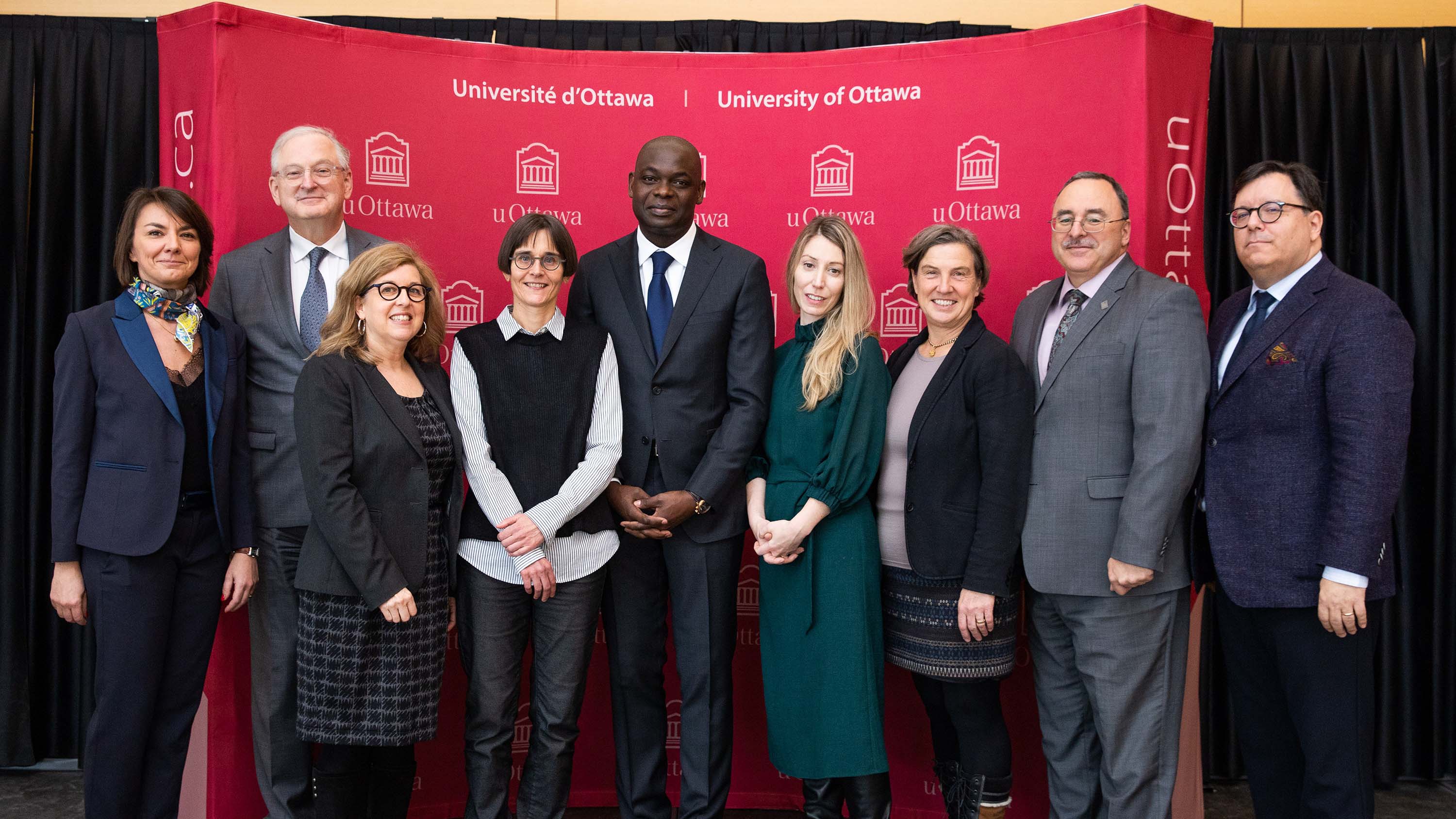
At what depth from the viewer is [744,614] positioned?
3.28 meters

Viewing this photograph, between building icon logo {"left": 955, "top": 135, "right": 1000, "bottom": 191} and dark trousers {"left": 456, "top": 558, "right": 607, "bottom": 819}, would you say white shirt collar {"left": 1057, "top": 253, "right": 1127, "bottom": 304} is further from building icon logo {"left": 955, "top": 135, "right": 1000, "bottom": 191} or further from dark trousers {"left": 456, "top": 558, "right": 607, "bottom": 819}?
dark trousers {"left": 456, "top": 558, "right": 607, "bottom": 819}

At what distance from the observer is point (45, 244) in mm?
3459

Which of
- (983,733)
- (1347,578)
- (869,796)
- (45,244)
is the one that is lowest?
(869,796)

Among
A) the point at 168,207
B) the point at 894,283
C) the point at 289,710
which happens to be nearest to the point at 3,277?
the point at 168,207

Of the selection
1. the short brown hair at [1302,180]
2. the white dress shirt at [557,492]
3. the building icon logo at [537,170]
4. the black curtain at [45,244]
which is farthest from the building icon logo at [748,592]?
the black curtain at [45,244]

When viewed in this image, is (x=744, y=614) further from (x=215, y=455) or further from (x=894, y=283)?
(x=215, y=455)

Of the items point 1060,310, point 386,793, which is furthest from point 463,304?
point 1060,310

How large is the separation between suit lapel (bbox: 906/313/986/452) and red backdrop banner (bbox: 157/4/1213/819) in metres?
0.82

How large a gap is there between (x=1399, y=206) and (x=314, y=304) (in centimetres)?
383

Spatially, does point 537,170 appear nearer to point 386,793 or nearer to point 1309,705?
point 386,793

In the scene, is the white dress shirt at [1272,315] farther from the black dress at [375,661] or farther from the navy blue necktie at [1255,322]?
the black dress at [375,661]

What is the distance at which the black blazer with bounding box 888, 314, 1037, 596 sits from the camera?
225 cm

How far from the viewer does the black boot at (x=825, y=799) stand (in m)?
2.40

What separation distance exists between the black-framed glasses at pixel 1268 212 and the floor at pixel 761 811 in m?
2.23
